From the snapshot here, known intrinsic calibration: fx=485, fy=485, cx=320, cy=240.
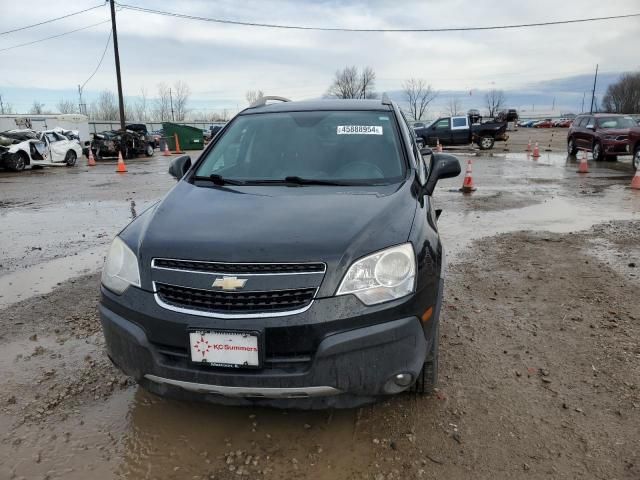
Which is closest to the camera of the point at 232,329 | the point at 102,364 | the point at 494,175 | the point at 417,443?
the point at 232,329

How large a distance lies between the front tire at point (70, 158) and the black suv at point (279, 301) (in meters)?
21.7

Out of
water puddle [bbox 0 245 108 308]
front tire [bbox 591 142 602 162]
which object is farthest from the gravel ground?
front tire [bbox 591 142 602 162]

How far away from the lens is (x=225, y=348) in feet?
6.98

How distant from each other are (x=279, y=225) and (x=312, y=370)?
2.44ft

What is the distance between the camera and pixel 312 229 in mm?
2379

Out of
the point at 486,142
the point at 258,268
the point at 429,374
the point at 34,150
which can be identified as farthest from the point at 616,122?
the point at 34,150

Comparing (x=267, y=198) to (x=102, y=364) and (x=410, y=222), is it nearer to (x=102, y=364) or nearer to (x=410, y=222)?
(x=410, y=222)

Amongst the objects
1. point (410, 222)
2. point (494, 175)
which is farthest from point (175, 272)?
point (494, 175)

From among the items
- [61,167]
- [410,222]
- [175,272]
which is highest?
[410,222]

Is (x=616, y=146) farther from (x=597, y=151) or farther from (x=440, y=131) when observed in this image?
(x=440, y=131)

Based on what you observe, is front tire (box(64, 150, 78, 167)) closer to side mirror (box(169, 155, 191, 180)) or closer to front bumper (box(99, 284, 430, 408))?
side mirror (box(169, 155, 191, 180))

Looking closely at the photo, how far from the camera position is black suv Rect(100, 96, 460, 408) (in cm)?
212

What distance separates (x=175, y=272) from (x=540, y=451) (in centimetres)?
199

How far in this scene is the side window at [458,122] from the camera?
27.7m
